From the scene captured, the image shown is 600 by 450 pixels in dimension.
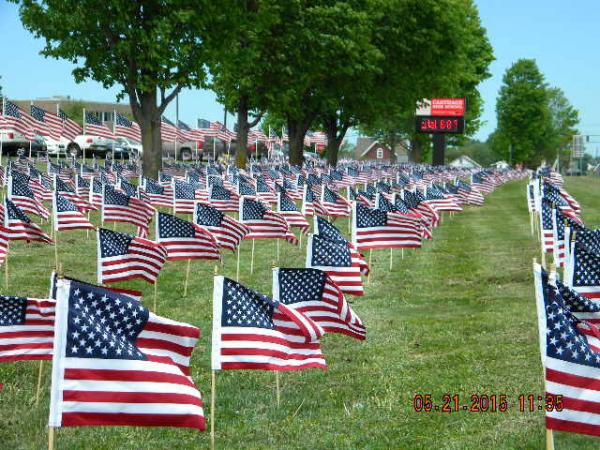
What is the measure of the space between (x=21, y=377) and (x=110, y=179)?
25776 millimetres

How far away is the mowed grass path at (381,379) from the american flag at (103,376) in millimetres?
2388

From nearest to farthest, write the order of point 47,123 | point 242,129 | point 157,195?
point 157,195 < point 47,123 < point 242,129

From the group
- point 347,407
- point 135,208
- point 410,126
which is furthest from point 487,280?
point 410,126

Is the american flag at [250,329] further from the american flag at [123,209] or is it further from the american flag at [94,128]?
the american flag at [94,128]

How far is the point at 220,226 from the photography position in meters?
Answer: 20.8

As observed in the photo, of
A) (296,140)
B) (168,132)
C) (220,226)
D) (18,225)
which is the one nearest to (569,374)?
(220,226)

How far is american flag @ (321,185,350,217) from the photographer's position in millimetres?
29172

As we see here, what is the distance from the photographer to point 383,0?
60250 millimetres

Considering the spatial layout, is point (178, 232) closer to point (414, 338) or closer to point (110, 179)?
point (414, 338)

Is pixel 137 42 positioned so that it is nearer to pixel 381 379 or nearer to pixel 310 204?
pixel 310 204

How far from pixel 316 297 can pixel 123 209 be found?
13160mm

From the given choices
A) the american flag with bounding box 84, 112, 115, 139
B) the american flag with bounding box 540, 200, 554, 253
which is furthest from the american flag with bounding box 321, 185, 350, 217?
the american flag with bounding box 84, 112, 115, 139

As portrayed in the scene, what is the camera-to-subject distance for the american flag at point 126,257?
1530 cm

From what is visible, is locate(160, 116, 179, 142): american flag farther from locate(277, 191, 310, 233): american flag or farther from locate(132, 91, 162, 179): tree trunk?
locate(277, 191, 310, 233): american flag
